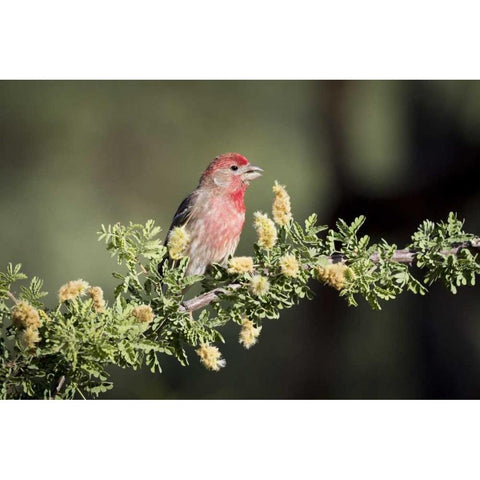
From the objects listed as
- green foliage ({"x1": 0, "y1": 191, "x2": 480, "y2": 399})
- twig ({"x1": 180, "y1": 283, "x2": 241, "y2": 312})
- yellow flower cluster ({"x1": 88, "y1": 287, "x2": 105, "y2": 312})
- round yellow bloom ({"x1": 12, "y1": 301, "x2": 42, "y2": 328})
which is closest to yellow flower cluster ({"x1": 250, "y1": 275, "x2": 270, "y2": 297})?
green foliage ({"x1": 0, "y1": 191, "x2": 480, "y2": 399})

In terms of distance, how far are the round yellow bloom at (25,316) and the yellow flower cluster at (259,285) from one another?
0.48 meters

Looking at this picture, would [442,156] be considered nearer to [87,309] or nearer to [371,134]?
[371,134]

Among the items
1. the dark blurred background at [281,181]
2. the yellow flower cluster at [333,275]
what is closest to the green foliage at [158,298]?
the yellow flower cluster at [333,275]

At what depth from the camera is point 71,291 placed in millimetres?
1702

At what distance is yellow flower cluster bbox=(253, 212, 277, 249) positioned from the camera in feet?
5.78

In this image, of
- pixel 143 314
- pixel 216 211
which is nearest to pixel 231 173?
pixel 216 211

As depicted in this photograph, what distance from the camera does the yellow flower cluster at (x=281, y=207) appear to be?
1802mm

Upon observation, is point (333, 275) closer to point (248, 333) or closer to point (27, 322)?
point (248, 333)

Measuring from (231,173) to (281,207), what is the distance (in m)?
0.84

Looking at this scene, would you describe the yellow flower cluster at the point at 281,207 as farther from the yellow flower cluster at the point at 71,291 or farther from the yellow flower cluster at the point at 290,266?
the yellow flower cluster at the point at 71,291

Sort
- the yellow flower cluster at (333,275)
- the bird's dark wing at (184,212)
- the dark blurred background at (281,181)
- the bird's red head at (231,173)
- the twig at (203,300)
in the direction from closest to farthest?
the yellow flower cluster at (333,275) → the twig at (203,300) → the bird's red head at (231,173) → the bird's dark wing at (184,212) → the dark blurred background at (281,181)

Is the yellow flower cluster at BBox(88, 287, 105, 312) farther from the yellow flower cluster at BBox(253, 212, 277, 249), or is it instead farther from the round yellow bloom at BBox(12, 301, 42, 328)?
the yellow flower cluster at BBox(253, 212, 277, 249)

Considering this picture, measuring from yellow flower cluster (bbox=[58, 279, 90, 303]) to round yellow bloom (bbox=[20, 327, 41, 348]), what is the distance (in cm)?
9

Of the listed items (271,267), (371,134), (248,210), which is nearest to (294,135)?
(371,134)
